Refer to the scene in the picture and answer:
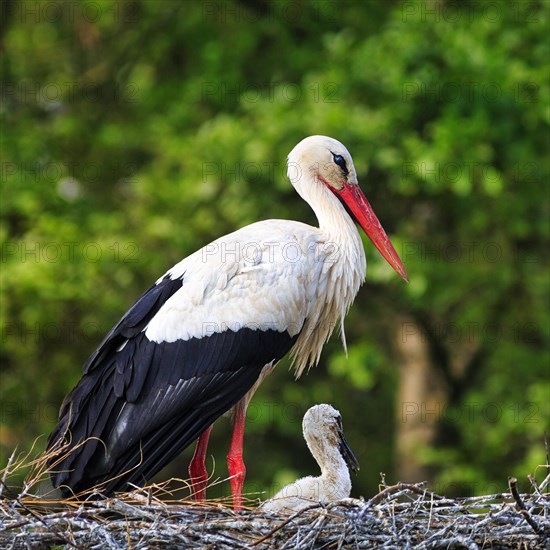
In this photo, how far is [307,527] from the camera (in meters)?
5.16

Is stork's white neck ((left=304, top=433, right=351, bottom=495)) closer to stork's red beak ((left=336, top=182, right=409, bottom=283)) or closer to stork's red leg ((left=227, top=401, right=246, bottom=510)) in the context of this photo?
stork's red leg ((left=227, top=401, right=246, bottom=510))

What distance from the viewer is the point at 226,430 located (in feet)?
39.5

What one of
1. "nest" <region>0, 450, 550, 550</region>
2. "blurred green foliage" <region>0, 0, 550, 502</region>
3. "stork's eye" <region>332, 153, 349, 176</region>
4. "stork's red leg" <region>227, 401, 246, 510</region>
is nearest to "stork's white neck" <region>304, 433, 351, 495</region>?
"stork's red leg" <region>227, 401, 246, 510</region>

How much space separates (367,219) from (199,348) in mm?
1285

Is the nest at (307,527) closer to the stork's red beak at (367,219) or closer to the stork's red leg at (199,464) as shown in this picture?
the stork's red leg at (199,464)

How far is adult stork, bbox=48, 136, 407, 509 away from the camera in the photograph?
6.19 meters

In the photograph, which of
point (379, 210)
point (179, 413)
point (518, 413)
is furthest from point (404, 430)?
point (179, 413)

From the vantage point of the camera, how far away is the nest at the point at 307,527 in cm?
512

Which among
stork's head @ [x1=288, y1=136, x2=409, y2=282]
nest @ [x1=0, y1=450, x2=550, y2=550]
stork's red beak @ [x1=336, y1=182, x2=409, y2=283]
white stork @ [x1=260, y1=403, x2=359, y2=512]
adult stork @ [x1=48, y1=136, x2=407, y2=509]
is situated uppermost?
stork's head @ [x1=288, y1=136, x2=409, y2=282]

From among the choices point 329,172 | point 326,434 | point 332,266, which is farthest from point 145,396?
point 329,172

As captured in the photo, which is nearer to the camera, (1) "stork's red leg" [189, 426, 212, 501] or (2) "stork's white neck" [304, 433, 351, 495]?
(2) "stork's white neck" [304, 433, 351, 495]

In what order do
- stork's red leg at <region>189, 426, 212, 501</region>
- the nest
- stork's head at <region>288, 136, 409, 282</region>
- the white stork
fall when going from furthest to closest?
stork's head at <region>288, 136, 409, 282</region> < stork's red leg at <region>189, 426, 212, 501</region> < the white stork < the nest

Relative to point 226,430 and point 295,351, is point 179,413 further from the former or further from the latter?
point 226,430

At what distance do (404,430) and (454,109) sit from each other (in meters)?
3.03
